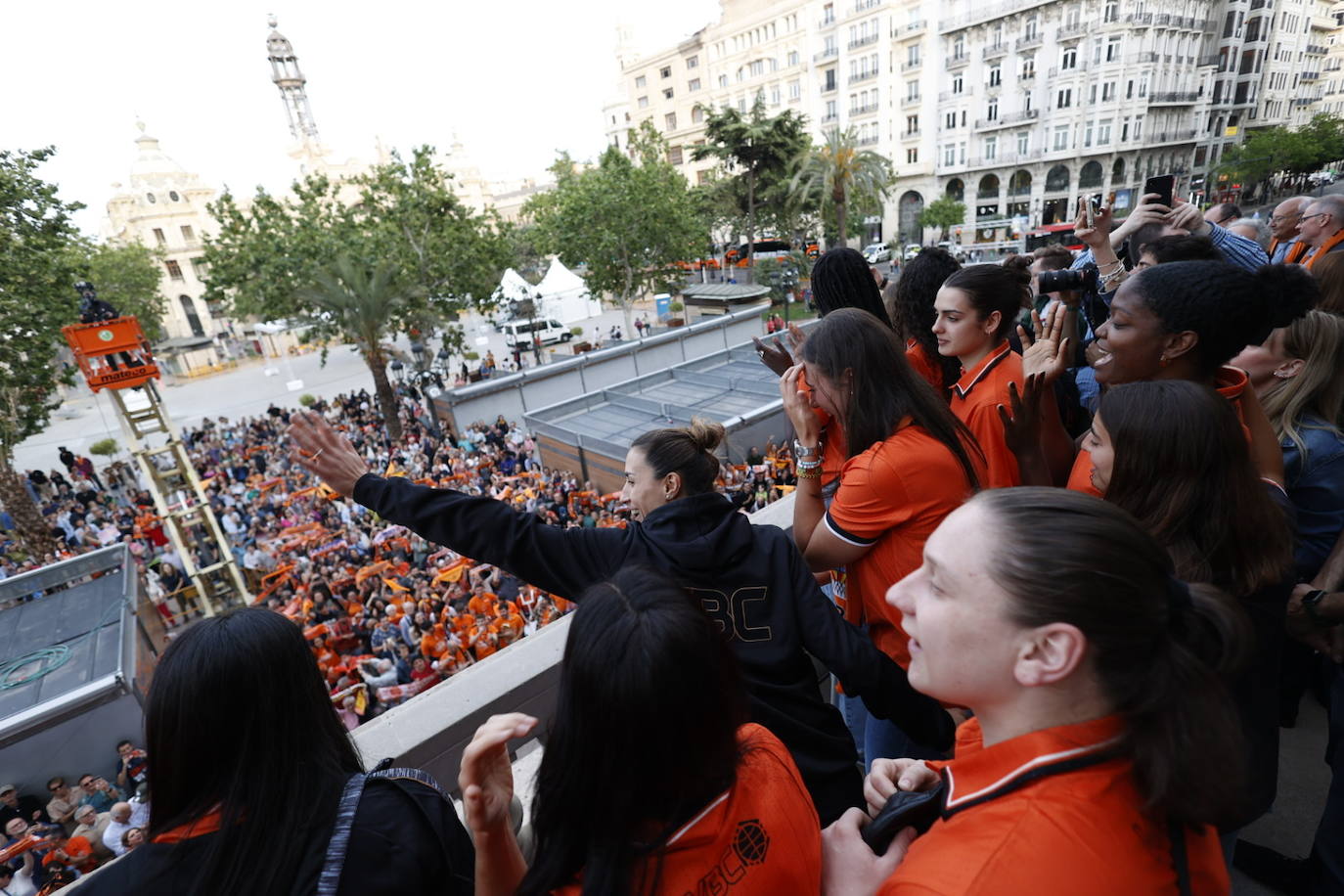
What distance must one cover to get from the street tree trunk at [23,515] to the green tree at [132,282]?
29.0 meters

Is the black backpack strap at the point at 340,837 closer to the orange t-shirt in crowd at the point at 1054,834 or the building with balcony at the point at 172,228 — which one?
the orange t-shirt in crowd at the point at 1054,834

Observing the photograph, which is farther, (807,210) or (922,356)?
(807,210)

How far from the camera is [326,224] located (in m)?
22.0

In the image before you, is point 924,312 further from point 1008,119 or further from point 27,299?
point 1008,119

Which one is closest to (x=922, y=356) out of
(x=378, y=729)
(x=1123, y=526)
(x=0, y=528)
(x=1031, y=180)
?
(x=1123, y=526)

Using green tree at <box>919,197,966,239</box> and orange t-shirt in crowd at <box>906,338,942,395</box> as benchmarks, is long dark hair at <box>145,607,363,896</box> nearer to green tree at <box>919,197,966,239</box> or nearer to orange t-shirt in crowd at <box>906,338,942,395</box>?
orange t-shirt in crowd at <box>906,338,942,395</box>

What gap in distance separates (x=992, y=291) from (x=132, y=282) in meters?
49.6

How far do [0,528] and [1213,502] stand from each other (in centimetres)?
2004

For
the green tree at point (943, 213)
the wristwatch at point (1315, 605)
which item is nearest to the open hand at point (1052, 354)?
the wristwatch at point (1315, 605)

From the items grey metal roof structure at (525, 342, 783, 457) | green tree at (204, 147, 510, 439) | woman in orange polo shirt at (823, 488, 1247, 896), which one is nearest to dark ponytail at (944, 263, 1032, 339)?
woman in orange polo shirt at (823, 488, 1247, 896)

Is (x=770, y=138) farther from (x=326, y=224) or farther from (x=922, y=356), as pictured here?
(x=922, y=356)

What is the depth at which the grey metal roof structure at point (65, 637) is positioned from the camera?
6.10m

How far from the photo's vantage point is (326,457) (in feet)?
7.03

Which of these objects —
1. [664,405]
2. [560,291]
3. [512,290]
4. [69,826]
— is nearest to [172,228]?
[560,291]
